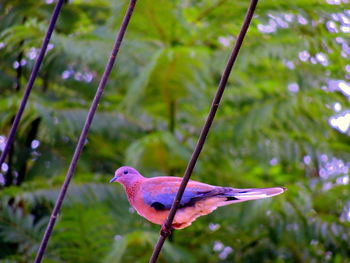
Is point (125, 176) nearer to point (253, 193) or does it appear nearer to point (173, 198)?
point (173, 198)

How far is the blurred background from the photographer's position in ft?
11.3

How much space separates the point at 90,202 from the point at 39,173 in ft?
2.25

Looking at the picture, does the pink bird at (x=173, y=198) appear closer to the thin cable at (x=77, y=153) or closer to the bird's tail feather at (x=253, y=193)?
the bird's tail feather at (x=253, y=193)

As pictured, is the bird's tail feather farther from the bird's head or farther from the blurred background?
the blurred background

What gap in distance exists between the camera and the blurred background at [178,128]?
3.44m

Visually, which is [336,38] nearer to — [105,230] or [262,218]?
[262,218]

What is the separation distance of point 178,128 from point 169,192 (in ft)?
7.07

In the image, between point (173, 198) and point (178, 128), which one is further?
point (178, 128)

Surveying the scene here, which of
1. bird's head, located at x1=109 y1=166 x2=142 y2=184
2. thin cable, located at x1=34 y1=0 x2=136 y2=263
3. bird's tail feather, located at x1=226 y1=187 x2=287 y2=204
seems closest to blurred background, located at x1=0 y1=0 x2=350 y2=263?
bird's head, located at x1=109 y1=166 x2=142 y2=184

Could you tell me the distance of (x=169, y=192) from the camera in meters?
1.95

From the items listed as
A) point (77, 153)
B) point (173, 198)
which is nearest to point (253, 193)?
point (173, 198)

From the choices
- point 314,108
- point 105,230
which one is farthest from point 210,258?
point 314,108

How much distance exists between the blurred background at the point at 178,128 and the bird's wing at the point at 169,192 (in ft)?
3.72

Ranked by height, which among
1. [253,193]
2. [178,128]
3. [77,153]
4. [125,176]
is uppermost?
[77,153]
